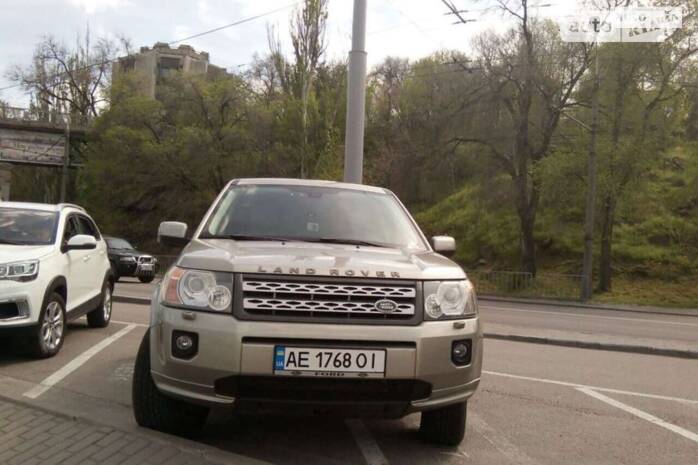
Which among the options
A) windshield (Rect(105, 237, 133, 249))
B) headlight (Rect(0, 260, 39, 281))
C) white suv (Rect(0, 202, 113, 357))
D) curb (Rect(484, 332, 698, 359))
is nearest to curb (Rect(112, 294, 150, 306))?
white suv (Rect(0, 202, 113, 357))

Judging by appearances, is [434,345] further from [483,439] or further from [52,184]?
[52,184]

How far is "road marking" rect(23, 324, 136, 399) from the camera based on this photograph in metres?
5.00

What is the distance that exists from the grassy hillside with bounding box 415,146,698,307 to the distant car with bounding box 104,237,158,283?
46.5 ft

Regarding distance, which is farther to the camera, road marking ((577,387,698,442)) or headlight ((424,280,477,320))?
road marking ((577,387,698,442))

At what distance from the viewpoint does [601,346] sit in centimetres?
895

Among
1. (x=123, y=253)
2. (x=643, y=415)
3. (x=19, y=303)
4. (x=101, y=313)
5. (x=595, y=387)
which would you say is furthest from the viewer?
(x=123, y=253)

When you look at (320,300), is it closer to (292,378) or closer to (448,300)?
(292,378)

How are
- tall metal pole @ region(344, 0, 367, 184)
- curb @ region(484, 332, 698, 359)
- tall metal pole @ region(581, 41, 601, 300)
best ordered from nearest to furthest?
curb @ region(484, 332, 698, 359)
tall metal pole @ region(344, 0, 367, 184)
tall metal pole @ region(581, 41, 601, 300)

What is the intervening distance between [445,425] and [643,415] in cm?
222

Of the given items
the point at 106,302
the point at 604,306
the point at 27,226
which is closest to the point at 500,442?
the point at 27,226

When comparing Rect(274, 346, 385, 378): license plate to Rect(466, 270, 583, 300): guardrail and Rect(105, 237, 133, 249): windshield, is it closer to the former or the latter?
Rect(105, 237, 133, 249): windshield

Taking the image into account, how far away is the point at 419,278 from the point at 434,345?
39cm

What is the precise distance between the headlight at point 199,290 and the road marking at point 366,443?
1352 mm

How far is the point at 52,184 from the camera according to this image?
59.4 m
